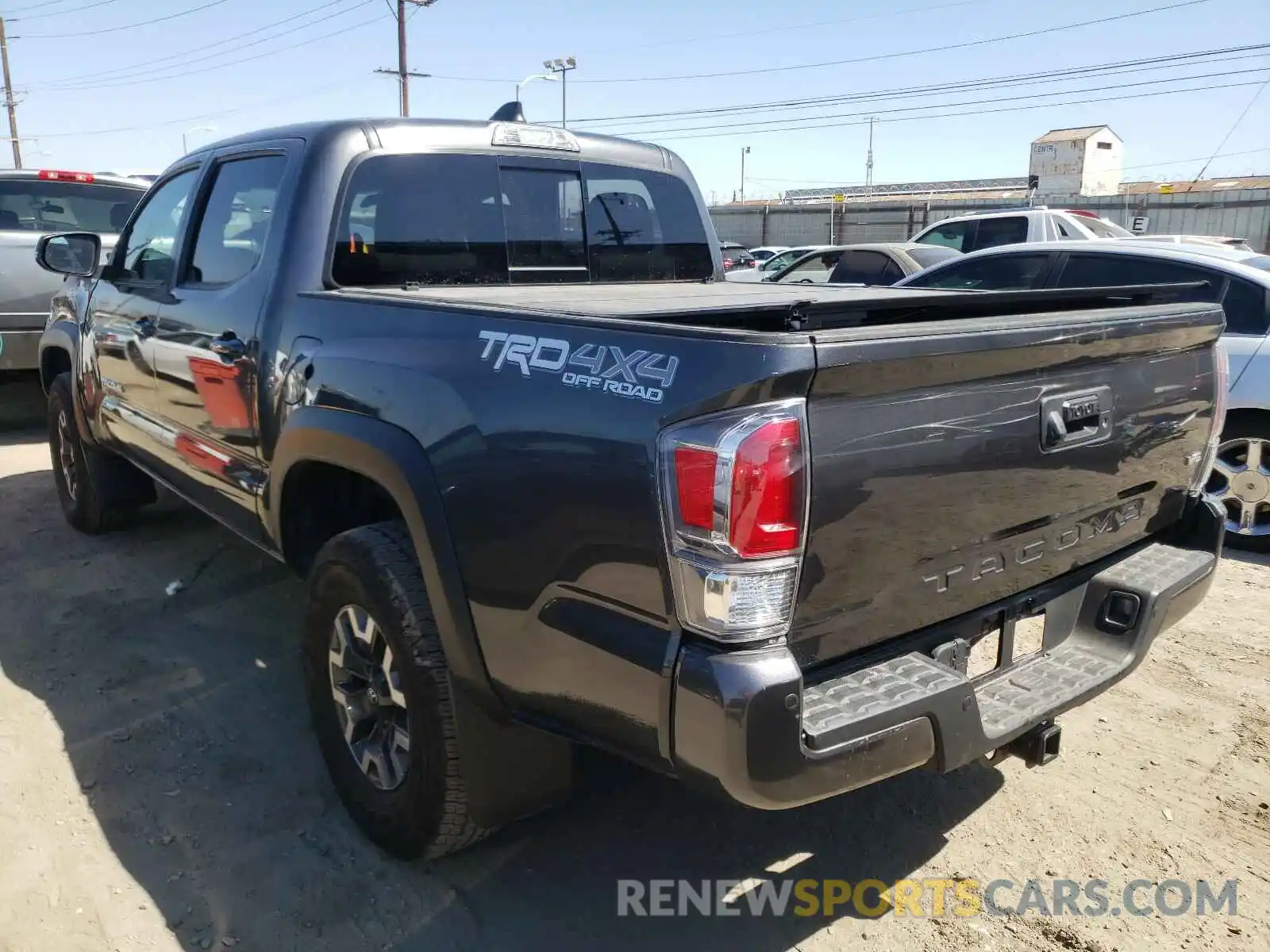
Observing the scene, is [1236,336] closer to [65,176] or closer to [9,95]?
[65,176]

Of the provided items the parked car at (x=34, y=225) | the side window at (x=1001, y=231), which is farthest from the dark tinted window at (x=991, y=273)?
the parked car at (x=34, y=225)

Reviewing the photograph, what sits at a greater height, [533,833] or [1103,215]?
[1103,215]

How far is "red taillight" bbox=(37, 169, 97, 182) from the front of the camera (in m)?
7.90

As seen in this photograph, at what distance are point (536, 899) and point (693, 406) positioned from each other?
1.52m

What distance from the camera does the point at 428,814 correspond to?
8.29ft

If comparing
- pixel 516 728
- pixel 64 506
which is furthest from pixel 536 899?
pixel 64 506

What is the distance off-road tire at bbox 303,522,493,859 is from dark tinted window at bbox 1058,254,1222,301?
4.66 meters

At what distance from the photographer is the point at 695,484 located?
5.95 ft

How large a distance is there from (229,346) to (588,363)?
1.83m

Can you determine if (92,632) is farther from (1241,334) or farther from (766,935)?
(1241,334)

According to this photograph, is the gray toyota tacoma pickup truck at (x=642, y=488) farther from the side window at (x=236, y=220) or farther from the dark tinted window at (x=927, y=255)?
the dark tinted window at (x=927, y=255)

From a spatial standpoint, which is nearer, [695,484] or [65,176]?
[695,484]

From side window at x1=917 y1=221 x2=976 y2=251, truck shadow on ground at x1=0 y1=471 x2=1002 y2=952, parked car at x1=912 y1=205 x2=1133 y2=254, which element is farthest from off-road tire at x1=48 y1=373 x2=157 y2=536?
side window at x1=917 y1=221 x2=976 y2=251

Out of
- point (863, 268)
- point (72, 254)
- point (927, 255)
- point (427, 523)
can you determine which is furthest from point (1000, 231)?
point (427, 523)
